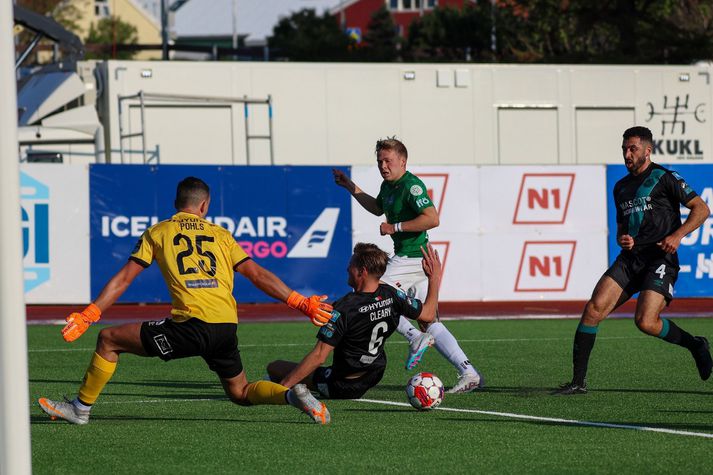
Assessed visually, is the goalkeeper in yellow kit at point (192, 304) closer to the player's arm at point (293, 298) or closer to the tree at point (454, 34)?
the player's arm at point (293, 298)

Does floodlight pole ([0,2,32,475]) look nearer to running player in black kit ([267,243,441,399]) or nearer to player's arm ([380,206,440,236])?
running player in black kit ([267,243,441,399])

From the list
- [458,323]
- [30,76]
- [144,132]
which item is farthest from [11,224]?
[30,76]

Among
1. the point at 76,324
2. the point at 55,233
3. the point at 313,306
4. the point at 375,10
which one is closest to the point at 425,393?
the point at 313,306

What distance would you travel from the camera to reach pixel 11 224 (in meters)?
4.80

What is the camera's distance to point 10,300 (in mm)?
4781

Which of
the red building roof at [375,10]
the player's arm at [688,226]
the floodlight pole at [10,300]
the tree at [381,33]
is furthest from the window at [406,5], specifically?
the floodlight pole at [10,300]

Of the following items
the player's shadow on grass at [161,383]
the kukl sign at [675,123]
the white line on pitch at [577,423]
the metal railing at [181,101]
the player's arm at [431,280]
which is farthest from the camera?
the kukl sign at [675,123]

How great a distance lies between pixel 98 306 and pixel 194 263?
646mm

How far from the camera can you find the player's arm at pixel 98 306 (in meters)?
8.09

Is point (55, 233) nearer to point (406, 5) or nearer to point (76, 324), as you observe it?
point (76, 324)

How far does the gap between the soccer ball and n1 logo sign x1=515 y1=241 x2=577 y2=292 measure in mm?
12633

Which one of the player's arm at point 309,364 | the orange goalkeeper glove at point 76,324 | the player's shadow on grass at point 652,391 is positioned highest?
the orange goalkeeper glove at point 76,324

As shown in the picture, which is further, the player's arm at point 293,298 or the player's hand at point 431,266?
the player's hand at point 431,266

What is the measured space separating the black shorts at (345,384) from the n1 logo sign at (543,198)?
12811 millimetres
